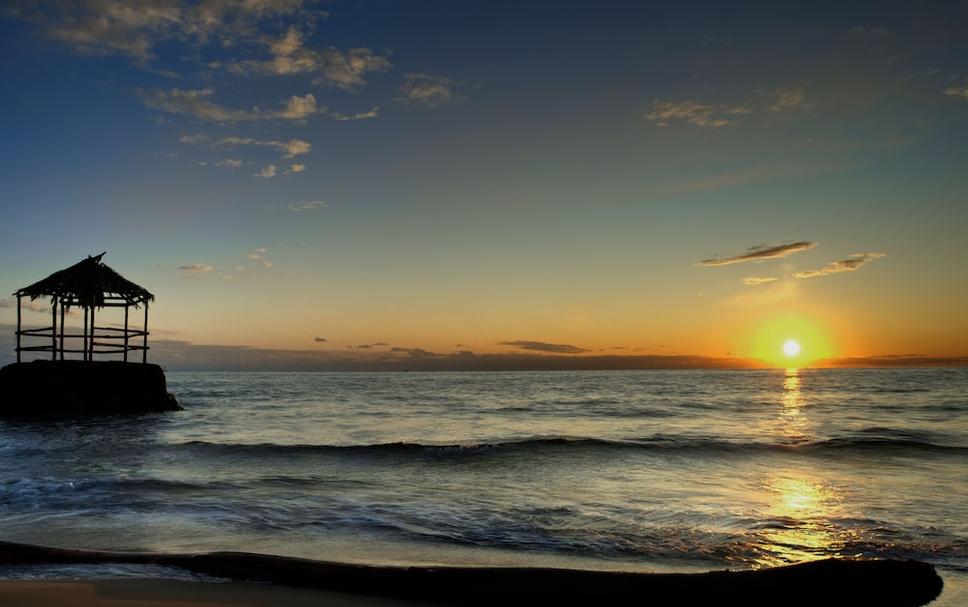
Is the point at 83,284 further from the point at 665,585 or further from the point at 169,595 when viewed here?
the point at 665,585

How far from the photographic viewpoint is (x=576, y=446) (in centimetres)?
2191

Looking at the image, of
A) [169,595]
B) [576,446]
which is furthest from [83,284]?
[169,595]

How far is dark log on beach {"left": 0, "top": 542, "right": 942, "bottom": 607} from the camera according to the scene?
4.72 m

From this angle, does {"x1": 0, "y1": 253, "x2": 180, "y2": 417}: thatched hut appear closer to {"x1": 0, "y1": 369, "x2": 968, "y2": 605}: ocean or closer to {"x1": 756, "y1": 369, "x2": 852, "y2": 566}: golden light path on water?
{"x1": 0, "y1": 369, "x2": 968, "y2": 605}: ocean

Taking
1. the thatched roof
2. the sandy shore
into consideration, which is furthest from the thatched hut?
the sandy shore

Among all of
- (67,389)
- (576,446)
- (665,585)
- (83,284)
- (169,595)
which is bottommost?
(576,446)

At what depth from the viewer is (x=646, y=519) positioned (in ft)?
34.5

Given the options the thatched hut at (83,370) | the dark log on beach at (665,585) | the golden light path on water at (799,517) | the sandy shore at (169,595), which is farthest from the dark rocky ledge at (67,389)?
the dark log on beach at (665,585)

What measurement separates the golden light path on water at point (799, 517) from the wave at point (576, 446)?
14.9ft

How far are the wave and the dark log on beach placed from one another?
556 inches

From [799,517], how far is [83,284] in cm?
2935

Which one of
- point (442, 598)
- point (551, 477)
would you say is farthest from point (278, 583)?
point (551, 477)

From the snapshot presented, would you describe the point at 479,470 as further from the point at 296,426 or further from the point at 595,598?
the point at 296,426

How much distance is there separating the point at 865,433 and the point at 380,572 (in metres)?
26.4
